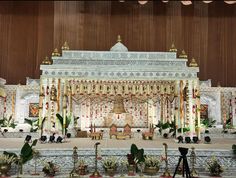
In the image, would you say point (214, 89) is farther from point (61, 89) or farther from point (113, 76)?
point (61, 89)

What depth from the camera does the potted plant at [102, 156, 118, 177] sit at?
7.12 metres

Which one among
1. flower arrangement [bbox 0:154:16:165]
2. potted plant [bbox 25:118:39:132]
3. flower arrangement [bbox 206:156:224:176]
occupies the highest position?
potted plant [bbox 25:118:39:132]

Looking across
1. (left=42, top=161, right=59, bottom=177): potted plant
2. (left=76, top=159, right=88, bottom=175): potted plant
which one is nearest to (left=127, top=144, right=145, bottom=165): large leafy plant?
(left=76, top=159, right=88, bottom=175): potted plant

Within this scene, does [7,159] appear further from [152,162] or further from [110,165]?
[152,162]

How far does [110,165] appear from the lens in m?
7.20

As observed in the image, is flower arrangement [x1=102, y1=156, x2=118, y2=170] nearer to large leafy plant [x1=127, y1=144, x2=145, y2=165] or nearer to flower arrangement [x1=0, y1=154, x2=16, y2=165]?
large leafy plant [x1=127, y1=144, x2=145, y2=165]

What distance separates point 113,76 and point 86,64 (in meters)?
1.16

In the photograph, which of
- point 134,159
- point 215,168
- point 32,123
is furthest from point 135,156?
point 32,123

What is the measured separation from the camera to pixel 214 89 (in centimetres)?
1611

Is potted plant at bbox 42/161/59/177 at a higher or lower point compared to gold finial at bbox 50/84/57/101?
lower

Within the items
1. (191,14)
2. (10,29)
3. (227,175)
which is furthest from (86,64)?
(191,14)

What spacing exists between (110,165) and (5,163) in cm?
242

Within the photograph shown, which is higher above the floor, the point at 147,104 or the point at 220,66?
the point at 220,66

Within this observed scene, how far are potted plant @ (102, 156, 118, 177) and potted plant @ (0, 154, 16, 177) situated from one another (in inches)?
84.9
